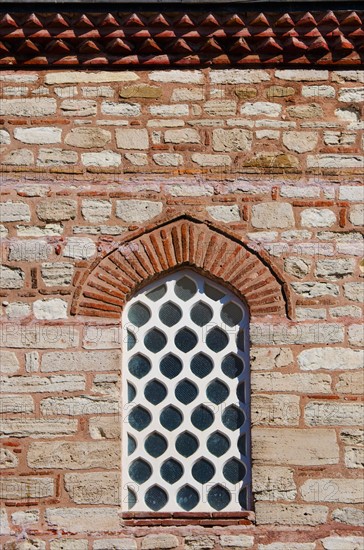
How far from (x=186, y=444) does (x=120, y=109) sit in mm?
2366

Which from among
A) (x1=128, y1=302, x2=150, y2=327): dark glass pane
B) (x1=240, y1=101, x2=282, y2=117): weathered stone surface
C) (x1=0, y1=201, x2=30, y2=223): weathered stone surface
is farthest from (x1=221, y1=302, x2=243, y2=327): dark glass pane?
(x1=0, y1=201, x2=30, y2=223): weathered stone surface

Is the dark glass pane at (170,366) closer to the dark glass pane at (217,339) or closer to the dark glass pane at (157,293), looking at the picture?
the dark glass pane at (217,339)

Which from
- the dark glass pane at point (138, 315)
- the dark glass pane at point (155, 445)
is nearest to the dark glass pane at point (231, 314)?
the dark glass pane at point (138, 315)

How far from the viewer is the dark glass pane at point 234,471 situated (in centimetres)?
854

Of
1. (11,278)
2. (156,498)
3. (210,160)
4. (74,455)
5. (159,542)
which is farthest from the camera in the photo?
(210,160)

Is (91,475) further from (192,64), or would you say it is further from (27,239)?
(192,64)

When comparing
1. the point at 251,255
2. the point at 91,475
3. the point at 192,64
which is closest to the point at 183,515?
the point at 91,475

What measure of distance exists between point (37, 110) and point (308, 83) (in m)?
1.91

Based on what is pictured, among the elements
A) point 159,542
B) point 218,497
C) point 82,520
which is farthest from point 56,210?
point 159,542

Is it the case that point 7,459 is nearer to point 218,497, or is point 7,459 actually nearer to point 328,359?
point 218,497

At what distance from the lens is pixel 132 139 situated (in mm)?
8969

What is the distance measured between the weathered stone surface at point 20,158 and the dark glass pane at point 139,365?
1536mm

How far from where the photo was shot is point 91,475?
837 cm

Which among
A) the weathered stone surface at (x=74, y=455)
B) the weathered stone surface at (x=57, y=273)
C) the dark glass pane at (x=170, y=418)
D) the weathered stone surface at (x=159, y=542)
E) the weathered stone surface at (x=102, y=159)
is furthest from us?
the weathered stone surface at (x=102, y=159)
